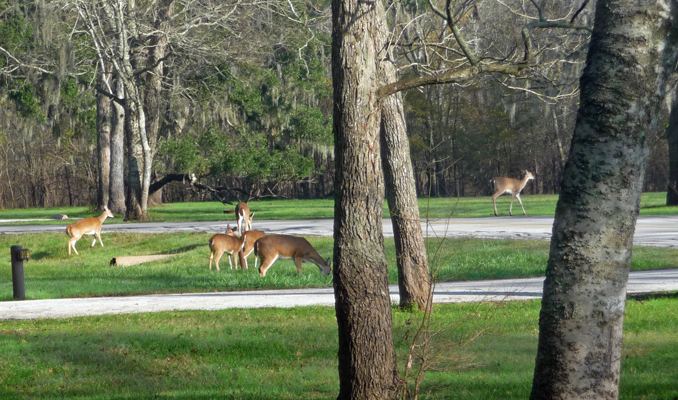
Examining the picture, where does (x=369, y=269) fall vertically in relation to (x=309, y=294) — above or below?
above

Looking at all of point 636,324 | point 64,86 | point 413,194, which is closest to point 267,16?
point 64,86

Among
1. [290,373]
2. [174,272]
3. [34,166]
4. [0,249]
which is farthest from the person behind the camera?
[34,166]

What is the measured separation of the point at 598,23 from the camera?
13.2 feet

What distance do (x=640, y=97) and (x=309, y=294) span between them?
32.0ft

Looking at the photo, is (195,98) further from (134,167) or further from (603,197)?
(603,197)

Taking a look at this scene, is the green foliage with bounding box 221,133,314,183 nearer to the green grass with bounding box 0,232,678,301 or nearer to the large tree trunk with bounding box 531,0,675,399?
the green grass with bounding box 0,232,678,301

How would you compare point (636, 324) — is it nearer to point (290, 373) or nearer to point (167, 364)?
point (290, 373)

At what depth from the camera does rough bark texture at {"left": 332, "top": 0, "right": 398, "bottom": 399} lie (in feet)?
16.6

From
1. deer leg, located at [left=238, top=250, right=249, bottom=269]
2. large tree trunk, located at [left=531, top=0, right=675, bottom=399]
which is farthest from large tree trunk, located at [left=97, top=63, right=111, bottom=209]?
large tree trunk, located at [left=531, top=0, right=675, bottom=399]

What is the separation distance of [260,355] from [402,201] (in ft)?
10.3

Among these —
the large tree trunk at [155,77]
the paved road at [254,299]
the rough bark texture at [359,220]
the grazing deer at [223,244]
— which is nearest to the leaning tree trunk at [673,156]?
the paved road at [254,299]

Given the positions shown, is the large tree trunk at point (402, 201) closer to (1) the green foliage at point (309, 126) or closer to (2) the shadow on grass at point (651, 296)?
(2) the shadow on grass at point (651, 296)

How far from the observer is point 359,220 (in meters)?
5.11

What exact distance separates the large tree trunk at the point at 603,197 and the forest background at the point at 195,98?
47.6ft
